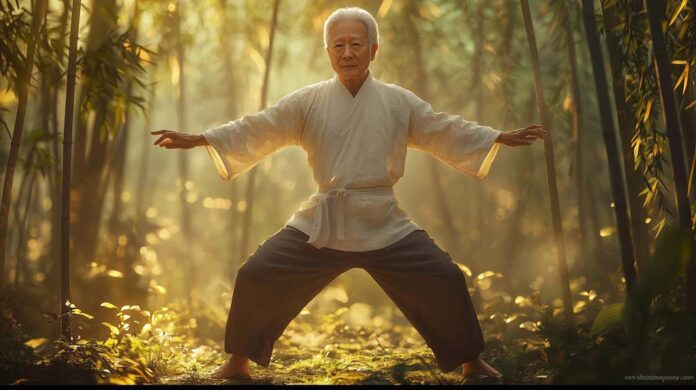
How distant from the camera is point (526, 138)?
12.4ft

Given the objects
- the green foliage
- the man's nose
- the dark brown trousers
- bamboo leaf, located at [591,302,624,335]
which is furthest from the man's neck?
bamboo leaf, located at [591,302,624,335]

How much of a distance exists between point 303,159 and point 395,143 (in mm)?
13589

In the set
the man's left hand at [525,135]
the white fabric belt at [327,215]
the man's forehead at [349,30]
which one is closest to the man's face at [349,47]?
the man's forehead at [349,30]

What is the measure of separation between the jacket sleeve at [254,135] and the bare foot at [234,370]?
3.05 feet

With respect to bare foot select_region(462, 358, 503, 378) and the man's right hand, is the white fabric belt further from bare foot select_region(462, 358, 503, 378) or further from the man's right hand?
bare foot select_region(462, 358, 503, 378)

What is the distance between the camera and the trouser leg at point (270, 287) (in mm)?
3754

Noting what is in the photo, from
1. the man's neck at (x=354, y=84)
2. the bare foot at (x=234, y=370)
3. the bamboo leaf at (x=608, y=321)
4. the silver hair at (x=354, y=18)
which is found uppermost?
the silver hair at (x=354, y=18)

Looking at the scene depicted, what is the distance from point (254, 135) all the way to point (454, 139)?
105cm

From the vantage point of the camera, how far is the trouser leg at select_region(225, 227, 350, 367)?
3.75 metres

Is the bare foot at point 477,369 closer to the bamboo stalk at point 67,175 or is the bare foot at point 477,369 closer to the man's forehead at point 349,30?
the man's forehead at point 349,30

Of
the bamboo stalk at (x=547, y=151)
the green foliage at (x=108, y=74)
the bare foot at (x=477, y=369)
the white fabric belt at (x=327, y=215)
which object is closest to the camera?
the bare foot at (x=477, y=369)

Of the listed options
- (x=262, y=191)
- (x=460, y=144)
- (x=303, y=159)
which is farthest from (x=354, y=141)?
(x=303, y=159)

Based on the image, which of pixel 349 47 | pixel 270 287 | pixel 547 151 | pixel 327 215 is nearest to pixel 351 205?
pixel 327 215

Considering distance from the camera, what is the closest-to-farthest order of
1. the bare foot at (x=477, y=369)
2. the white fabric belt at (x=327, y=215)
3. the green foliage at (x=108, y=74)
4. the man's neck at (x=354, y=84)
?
the bare foot at (x=477, y=369), the white fabric belt at (x=327, y=215), the man's neck at (x=354, y=84), the green foliage at (x=108, y=74)
